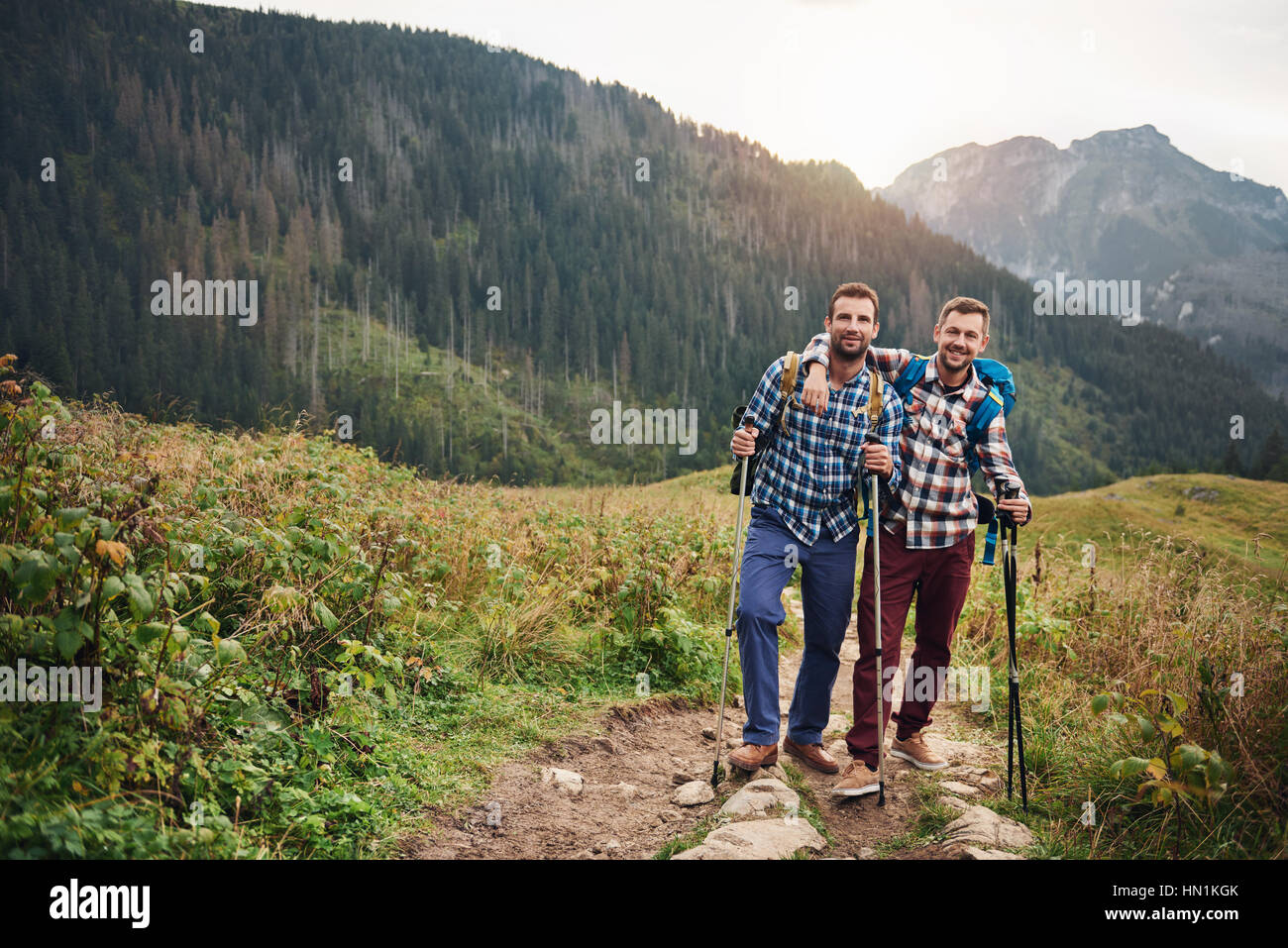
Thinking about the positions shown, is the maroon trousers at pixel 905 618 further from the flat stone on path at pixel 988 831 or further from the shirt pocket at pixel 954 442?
the flat stone on path at pixel 988 831

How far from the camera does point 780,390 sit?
4.58 meters

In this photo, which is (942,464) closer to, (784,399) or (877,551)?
(877,551)

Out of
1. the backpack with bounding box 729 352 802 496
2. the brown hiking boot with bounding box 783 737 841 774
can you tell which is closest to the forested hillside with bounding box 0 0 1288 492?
the backpack with bounding box 729 352 802 496

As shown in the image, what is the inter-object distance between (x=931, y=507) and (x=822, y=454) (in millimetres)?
718

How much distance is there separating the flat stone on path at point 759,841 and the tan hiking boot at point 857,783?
503 mm

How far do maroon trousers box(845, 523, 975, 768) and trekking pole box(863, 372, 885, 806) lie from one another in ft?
0.31

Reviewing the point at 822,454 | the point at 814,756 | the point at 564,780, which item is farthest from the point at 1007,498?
the point at 564,780

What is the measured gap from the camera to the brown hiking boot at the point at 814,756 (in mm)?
4730

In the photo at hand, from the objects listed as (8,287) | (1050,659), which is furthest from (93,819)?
(8,287)

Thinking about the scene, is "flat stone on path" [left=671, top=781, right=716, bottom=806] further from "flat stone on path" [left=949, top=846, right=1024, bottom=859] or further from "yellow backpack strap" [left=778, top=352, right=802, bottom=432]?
"yellow backpack strap" [left=778, top=352, right=802, bottom=432]

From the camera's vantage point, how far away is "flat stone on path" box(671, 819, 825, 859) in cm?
340

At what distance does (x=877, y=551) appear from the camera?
460 cm

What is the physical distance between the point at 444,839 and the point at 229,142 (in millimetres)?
161902

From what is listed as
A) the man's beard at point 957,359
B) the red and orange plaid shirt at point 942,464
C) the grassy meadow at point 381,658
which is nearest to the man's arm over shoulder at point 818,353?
the red and orange plaid shirt at point 942,464
